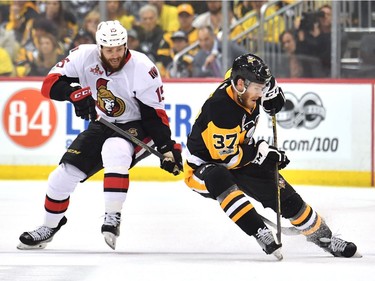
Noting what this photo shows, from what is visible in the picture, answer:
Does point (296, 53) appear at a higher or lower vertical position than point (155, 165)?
higher

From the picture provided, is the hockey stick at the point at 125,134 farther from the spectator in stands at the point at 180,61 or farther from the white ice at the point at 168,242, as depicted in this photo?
the spectator in stands at the point at 180,61

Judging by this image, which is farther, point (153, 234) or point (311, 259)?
point (153, 234)

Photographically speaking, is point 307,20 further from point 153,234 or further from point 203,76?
point 153,234

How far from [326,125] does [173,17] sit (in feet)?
5.31

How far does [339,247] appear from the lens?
18.1ft

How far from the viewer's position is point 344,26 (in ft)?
30.1

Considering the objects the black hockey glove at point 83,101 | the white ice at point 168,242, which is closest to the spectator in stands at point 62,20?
the white ice at point 168,242

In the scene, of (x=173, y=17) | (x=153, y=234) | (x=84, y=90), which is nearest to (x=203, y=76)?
(x=173, y=17)

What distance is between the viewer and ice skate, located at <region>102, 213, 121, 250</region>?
222 inches

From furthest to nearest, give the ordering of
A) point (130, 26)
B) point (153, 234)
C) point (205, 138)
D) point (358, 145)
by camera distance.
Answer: point (130, 26) < point (358, 145) < point (153, 234) < point (205, 138)

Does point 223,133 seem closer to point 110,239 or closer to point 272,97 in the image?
point 272,97

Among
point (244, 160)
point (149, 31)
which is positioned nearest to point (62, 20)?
point (149, 31)

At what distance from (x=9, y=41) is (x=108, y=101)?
12.9 feet

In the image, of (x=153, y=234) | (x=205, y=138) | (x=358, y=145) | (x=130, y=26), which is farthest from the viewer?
(x=130, y=26)
